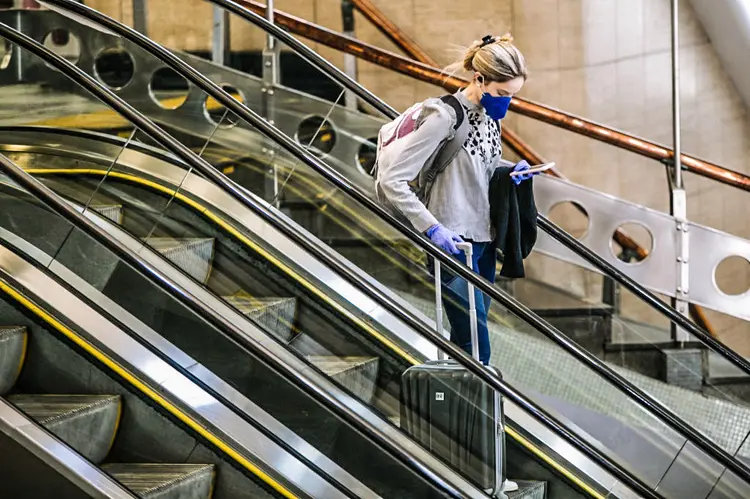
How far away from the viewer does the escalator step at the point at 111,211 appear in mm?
3516

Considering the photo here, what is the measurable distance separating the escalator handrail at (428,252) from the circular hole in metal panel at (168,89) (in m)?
1.25

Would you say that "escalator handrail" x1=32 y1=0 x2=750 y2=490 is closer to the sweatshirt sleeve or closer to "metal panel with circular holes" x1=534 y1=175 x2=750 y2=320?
the sweatshirt sleeve

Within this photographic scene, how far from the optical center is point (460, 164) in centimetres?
362

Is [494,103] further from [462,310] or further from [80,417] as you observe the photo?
[80,417]

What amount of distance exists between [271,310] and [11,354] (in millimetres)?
811

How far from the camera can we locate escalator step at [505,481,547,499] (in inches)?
133

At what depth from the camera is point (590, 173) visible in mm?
7242

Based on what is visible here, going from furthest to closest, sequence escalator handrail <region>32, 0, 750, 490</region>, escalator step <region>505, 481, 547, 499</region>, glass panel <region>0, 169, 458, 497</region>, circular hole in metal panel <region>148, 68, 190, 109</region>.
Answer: circular hole in metal panel <region>148, 68, 190, 109</region>, escalator step <region>505, 481, 547, 499</region>, escalator handrail <region>32, 0, 750, 490</region>, glass panel <region>0, 169, 458, 497</region>

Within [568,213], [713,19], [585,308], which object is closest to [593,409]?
[585,308]

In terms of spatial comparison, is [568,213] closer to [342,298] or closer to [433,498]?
[342,298]

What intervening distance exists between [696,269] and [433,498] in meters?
2.90

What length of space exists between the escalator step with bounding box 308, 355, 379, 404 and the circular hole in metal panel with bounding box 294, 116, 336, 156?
5.06 feet

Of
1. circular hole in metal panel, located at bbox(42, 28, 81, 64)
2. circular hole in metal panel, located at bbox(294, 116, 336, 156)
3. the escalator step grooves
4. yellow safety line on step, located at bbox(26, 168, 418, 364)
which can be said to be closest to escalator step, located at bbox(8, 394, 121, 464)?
the escalator step grooves

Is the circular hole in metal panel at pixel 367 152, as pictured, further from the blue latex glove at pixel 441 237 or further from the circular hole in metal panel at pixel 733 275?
the circular hole in metal panel at pixel 733 275
